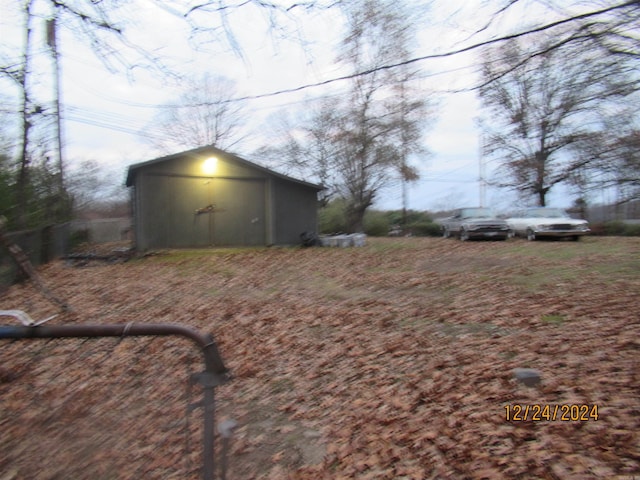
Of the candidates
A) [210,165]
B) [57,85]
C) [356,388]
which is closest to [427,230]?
[210,165]

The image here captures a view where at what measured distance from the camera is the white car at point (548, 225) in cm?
1694

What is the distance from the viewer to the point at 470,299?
7094mm

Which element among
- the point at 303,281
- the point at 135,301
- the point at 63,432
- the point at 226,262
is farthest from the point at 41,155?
the point at 63,432

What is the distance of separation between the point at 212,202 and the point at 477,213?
12.2 m

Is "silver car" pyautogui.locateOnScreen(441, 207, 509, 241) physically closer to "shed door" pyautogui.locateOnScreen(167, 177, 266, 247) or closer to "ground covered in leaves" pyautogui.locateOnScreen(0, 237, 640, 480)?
"shed door" pyautogui.locateOnScreen(167, 177, 266, 247)

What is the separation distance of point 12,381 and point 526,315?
5903 mm

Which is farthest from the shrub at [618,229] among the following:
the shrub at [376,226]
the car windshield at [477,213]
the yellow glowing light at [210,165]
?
the yellow glowing light at [210,165]

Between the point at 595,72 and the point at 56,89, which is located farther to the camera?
the point at 56,89

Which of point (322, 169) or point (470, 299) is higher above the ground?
point (322, 169)

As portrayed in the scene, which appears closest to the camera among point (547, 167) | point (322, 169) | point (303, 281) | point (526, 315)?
point (526, 315)

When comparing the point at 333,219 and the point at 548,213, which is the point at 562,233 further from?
the point at 333,219

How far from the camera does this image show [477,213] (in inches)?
818

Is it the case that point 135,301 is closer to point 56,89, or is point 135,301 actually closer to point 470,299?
point 470,299
